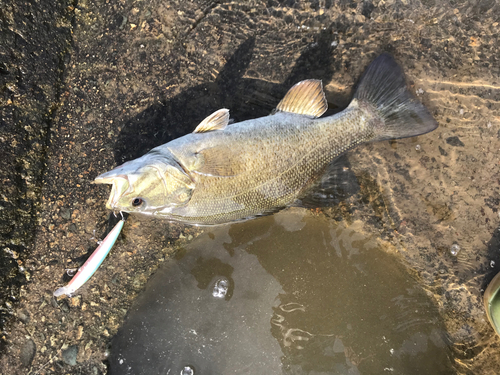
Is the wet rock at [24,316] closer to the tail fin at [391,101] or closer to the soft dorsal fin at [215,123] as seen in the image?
the soft dorsal fin at [215,123]

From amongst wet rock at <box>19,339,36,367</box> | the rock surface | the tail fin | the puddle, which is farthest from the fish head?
wet rock at <box>19,339,36,367</box>

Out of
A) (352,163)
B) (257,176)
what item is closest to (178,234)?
(257,176)

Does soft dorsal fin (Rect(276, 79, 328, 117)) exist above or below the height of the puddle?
above

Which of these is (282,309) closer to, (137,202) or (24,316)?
(137,202)

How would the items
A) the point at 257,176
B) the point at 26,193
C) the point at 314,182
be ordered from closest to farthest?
the point at 257,176 < the point at 314,182 < the point at 26,193

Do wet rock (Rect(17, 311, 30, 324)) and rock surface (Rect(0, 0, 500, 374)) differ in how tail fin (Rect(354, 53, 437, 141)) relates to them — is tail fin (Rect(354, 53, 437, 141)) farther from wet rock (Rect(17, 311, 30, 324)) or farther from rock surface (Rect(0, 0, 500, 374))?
wet rock (Rect(17, 311, 30, 324))

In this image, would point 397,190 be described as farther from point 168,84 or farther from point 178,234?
point 168,84
